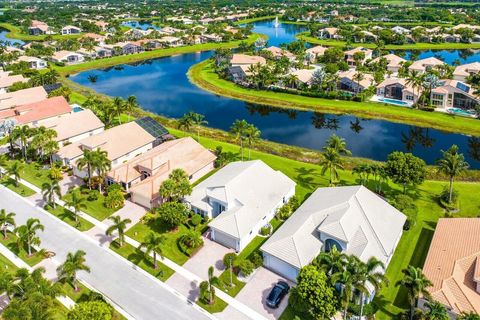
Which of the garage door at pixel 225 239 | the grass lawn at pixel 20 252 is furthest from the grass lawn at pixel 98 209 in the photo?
the garage door at pixel 225 239

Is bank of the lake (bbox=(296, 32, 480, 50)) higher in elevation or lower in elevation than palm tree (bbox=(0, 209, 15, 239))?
higher

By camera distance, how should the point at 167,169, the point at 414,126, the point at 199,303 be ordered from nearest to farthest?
the point at 199,303 < the point at 167,169 < the point at 414,126

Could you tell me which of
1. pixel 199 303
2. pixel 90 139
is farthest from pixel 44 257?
pixel 90 139

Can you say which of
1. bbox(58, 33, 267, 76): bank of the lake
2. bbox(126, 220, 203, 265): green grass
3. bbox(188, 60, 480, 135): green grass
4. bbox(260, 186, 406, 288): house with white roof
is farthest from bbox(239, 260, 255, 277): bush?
bbox(58, 33, 267, 76): bank of the lake

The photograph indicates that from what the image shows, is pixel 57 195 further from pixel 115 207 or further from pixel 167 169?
pixel 167 169

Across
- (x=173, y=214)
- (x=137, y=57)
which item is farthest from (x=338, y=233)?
(x=137, y=57)

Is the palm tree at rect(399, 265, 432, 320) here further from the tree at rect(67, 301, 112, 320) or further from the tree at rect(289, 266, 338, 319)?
the tree at rect(67, 301, 112, 320)
